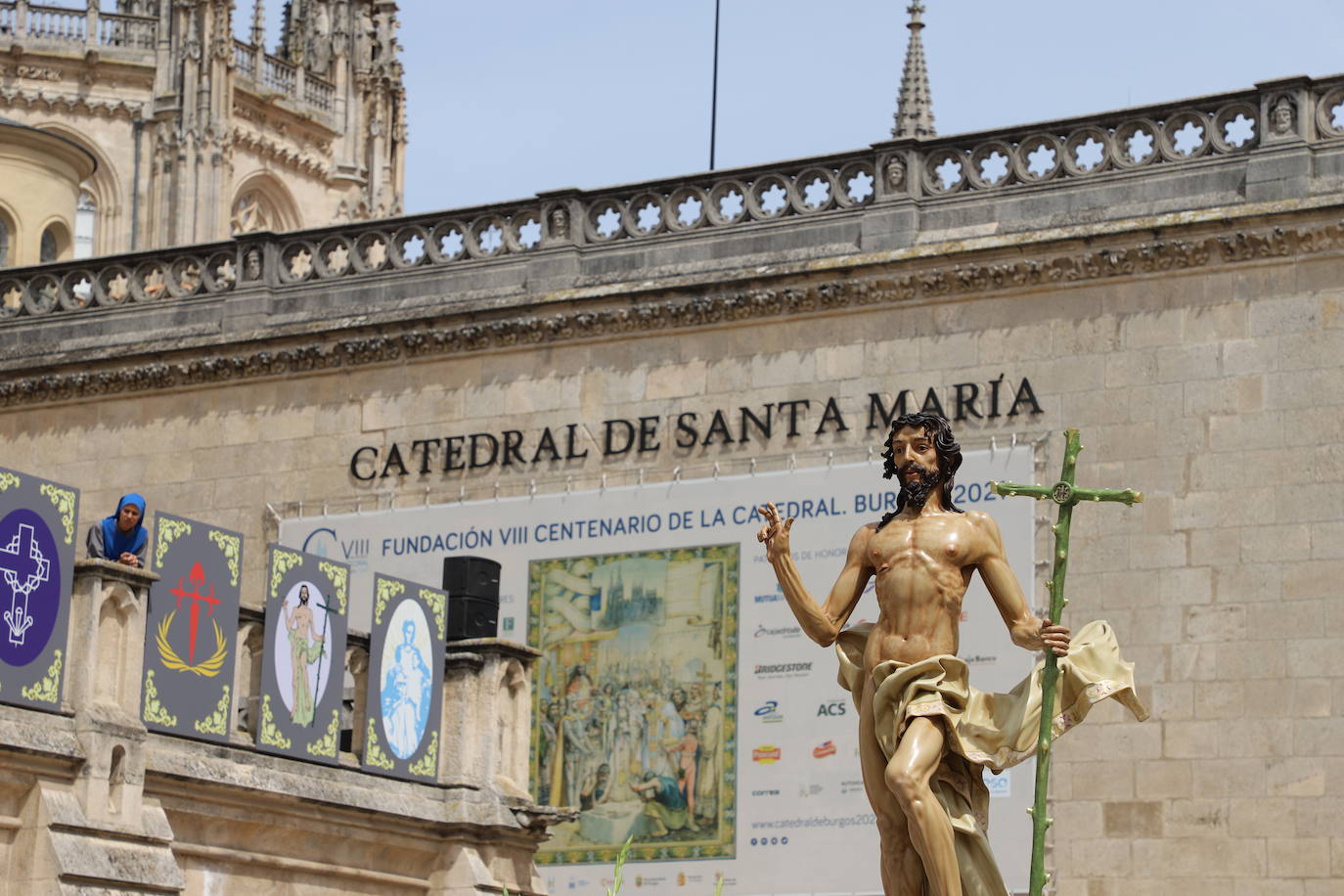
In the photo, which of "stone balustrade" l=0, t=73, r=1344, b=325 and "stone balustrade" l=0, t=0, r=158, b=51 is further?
"stone balustrade" l=0, t=0, r=158, b=51

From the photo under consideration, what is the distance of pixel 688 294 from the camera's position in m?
23.6

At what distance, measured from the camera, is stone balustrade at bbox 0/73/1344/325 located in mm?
21859

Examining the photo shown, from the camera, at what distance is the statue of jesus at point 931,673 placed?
405 inches

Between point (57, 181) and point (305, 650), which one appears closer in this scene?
point (305, 650)

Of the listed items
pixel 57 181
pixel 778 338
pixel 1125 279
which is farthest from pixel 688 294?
pixel 57 181

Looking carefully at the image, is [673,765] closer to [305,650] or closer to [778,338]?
[778,338]

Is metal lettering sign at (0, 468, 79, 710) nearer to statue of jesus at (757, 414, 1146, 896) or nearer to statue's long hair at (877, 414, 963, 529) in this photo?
statue of jesus at (757, 414, 1146, 896)

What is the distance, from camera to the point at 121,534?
55.0 ft

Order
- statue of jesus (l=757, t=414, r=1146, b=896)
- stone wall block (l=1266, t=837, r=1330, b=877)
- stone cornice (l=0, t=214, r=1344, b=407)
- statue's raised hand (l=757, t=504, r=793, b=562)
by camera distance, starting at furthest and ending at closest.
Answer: stone cornice (l=0, t=214, r=1344, b=407) < stone wall block (l=1266, t=837, r=1330, b=877) < statue's raised hand (l=757, t=504, r=793, b=562) < statue of jesus (l=757, t=414, r=1146, b=896)

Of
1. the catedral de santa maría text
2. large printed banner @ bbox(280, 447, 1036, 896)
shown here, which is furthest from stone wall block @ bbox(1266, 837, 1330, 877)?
large printed banner @ bbox(280, 447, 1036, 896)

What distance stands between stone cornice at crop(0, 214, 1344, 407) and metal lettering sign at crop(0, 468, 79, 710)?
893 centimetres

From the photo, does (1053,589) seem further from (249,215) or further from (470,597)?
(249,215)

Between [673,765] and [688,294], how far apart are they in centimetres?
416

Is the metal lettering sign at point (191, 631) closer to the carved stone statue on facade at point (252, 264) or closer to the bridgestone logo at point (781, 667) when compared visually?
the bridgestone logo at point (781, 667)
